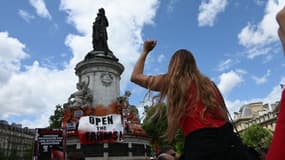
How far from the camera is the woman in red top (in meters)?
2.23

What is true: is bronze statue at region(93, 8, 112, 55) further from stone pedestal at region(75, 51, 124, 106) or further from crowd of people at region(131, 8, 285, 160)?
crowd of people at region(131, 8, 285, 160)

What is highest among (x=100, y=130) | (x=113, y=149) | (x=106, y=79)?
(x=106, y=79)

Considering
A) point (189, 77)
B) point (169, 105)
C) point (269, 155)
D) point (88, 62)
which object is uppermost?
point (88, 62)

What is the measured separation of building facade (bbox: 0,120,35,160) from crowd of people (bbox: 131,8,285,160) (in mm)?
89081

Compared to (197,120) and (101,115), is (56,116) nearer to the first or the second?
(101,115)

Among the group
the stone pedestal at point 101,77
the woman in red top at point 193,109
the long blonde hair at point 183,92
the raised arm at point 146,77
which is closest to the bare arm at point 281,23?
the woman in red top at point 193,109

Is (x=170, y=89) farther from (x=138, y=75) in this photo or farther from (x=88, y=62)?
(x=88, y=62)

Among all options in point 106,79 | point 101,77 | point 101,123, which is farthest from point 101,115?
point 101,77

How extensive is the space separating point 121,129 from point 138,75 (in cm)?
1835

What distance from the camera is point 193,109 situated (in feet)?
8.33

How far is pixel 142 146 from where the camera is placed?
2350 cm

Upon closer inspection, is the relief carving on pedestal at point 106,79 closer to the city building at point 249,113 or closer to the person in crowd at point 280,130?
the person in crowd at point 280,130

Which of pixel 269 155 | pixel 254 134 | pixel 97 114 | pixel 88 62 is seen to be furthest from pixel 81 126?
pixel 254 134

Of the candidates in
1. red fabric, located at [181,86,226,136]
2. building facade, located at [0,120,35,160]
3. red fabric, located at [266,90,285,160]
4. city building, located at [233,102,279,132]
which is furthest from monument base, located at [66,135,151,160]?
building facade, located at [0,120,35,160]
